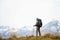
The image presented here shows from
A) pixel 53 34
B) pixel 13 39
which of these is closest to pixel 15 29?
pixel 13 39

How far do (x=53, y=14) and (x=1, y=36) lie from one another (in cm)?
81

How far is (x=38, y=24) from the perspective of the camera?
2246 mm

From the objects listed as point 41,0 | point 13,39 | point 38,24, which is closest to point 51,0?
point 41,0

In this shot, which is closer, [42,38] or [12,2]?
[42,38]

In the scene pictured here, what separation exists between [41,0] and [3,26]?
67cm

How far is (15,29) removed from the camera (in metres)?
2.29

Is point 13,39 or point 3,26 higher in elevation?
point 3,26

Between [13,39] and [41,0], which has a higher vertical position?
[41,0]

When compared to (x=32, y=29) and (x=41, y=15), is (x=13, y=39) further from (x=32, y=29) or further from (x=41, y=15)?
(x=41, y=15)

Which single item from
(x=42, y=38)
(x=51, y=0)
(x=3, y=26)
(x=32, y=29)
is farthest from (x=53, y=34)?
(x=3, y=26)

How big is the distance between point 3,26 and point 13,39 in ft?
Answer: 0.81

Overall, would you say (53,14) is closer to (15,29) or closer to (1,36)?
(15,29)

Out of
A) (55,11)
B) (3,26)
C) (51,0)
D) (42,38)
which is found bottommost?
(42,38)

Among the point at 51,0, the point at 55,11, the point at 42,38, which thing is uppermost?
the point at 51,0
